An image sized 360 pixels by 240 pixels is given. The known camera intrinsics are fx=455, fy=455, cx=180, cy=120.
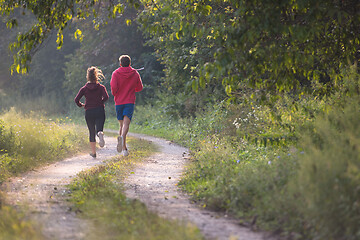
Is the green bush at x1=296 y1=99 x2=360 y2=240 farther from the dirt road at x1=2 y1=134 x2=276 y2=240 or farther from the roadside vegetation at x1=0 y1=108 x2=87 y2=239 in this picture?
the roadside vegetation at x1=0 y1=108 x2=87 y2=239

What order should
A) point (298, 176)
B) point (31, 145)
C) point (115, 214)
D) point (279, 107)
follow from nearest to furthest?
point (298, 176) < point (115, 214) < point (279, 107) < point (31, 145)

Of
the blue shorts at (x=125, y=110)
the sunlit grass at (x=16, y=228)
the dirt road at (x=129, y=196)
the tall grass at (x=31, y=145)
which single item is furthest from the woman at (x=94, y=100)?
the sunlit grass at (x=16, y=228)

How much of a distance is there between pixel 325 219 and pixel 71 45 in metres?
39.8

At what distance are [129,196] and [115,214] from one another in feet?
4.43

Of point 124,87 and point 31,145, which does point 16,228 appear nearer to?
point 124,87

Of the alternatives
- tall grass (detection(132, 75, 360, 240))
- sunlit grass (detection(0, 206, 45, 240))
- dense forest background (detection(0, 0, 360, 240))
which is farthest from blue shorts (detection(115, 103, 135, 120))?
sunlit grass (detection(0, 206, 45, 240))

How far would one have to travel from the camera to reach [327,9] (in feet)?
21.0

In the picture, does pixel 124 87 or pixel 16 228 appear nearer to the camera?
pixel 16 228

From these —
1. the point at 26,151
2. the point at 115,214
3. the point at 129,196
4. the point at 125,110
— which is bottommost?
the point at 26,151

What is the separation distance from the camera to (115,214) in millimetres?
5430

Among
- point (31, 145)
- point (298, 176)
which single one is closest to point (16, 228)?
point (298, 176)

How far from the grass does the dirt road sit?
0.18 m

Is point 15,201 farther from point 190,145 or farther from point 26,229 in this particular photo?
point 190,145

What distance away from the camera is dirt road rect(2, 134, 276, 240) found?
5.01 metres
